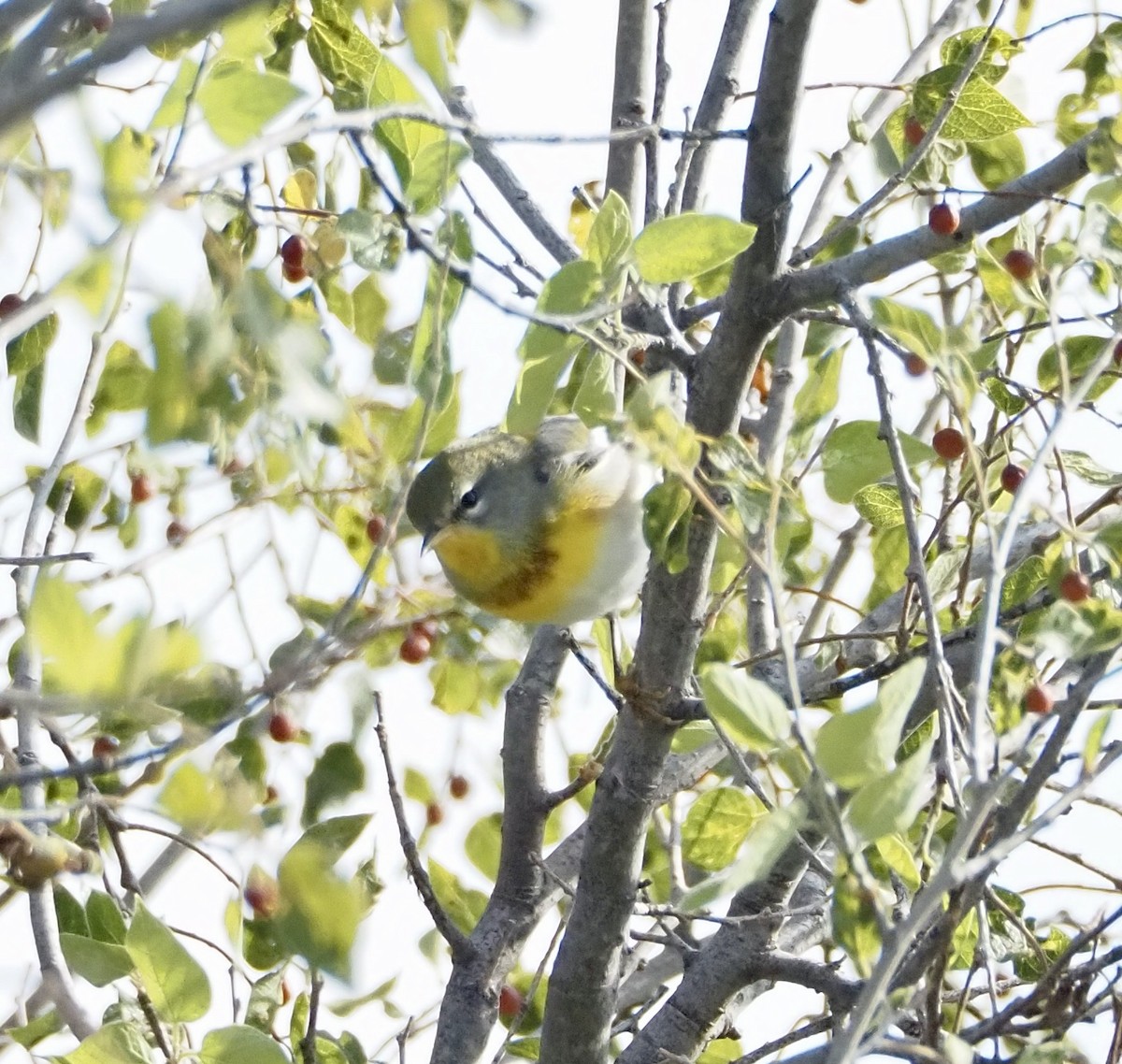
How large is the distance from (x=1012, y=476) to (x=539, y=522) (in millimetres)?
1273

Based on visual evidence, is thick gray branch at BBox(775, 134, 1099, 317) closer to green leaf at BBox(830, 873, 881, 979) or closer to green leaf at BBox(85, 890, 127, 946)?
green leaf at BBox(830, 873, 881, 979)

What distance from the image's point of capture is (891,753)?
1495mm

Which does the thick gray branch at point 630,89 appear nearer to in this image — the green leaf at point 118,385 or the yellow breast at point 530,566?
the yellow breast at point 530,566

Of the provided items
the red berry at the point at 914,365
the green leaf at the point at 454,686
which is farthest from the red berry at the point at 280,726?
the red berry at the point at 914,365

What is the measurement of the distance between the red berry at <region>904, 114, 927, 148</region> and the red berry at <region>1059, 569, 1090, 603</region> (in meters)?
0.99

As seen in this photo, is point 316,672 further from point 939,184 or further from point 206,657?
point 939,184

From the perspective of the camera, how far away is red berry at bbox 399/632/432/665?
9.71 ft

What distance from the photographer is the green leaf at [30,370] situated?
2.59m

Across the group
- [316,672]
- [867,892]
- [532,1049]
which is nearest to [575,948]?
[532,1049]

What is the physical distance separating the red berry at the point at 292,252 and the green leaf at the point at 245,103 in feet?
4.97

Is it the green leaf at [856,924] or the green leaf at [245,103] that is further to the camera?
the green leaf at [856,924]

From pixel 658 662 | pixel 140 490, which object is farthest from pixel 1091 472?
pixel 140 490

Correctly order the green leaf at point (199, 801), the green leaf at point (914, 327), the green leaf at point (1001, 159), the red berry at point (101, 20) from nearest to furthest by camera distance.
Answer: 1. the green leaf at point (199, 801)
2. the green leaf at point (914, 327)
3. the red berry at point (101, 20)
4. the green leaf at point (1001, 159)

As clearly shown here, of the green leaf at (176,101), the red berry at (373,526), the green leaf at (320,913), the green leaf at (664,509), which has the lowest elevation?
the green leaf at (320,913)
